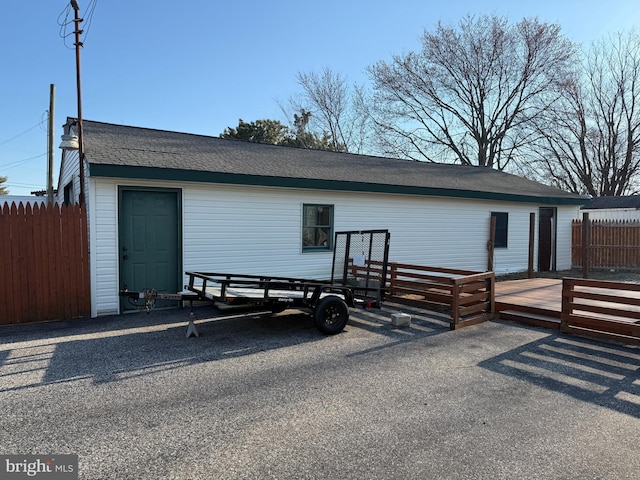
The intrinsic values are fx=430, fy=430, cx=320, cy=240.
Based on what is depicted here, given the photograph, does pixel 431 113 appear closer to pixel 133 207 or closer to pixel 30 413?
pixel 133 207

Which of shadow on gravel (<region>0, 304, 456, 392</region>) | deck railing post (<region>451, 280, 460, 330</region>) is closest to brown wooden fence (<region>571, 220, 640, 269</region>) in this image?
shadow on gravel (<region>0, 304, 456, 392</region>)

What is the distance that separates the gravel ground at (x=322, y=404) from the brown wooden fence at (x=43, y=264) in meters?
0.81

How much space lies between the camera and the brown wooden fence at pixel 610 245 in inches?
621

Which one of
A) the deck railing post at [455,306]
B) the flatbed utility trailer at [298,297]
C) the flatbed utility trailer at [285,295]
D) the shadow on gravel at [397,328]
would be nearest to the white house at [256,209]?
the flatbed utility trailer at [285,295]

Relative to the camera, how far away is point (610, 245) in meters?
16.1

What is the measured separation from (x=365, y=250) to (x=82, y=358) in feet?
17.3

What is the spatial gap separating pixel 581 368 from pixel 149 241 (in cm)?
726

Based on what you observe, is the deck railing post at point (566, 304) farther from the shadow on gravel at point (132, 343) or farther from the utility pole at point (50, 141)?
the utility pole at point (50, 141)

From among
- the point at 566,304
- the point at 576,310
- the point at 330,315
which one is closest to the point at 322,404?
the point at 330,315

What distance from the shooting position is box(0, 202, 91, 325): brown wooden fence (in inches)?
279

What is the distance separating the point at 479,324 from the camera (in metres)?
7.34

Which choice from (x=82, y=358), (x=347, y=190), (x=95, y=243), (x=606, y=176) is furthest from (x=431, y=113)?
(x=82, y=358)

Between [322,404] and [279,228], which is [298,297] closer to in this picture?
[322,404]

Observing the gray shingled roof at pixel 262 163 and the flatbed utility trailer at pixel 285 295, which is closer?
the flatbed utility trailer at pixel 285 295
